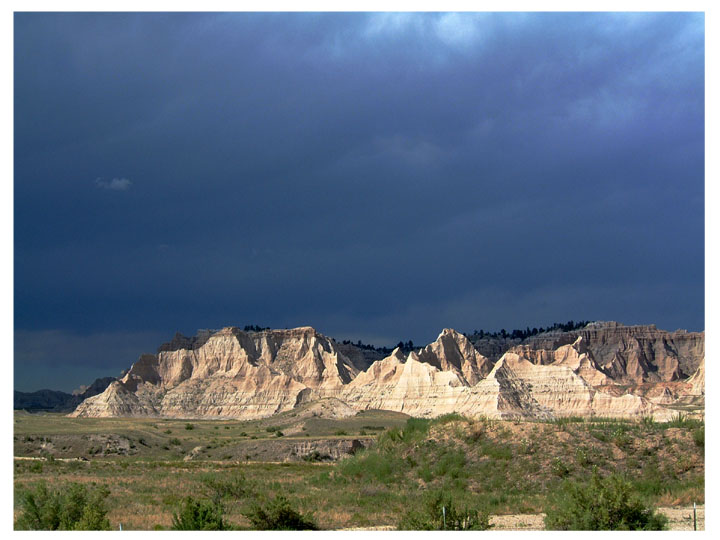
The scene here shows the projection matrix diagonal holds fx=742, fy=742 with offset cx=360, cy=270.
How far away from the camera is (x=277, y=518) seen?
20.1 metres

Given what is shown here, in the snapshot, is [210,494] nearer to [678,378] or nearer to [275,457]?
[275,457]

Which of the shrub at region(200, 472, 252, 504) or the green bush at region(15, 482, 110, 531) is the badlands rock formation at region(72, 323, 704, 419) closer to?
the shrub at region(200, 472, 252, 504)

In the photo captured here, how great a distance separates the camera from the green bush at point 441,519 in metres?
17.3

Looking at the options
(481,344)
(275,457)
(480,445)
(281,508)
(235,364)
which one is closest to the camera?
(281,508)

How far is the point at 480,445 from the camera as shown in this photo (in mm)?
30828

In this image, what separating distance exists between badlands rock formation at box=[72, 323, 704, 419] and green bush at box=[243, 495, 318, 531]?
85336 millimetres

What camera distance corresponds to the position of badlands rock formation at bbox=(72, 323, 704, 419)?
116 m

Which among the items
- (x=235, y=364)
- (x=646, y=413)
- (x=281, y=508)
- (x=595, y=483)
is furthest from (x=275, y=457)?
(x=235, y=364)

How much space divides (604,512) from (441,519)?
3809 millimetres

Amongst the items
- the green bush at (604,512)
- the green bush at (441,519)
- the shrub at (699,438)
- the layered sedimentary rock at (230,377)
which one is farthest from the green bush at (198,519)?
the layered sedimentary rock at (230,377)

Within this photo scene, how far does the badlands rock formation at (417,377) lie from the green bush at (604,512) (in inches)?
3473

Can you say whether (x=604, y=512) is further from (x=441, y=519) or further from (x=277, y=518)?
(x=277, y=518)

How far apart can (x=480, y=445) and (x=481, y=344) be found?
526 feet
